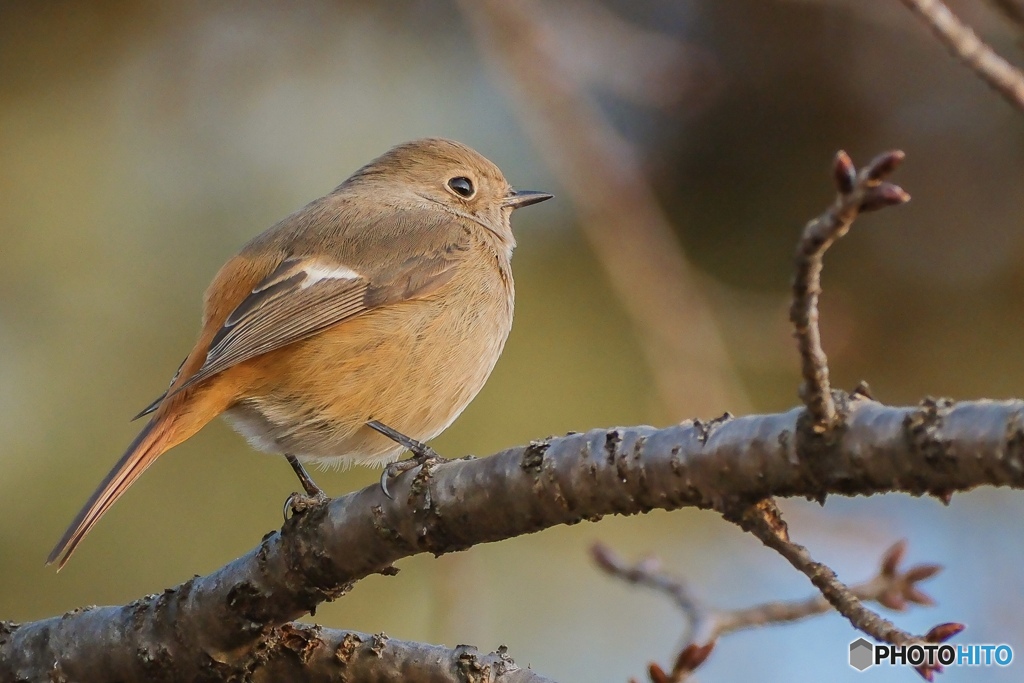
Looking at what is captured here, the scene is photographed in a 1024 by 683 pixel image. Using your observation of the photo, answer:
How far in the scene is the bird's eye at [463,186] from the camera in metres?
5.42

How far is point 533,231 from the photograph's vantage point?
19.7 feet

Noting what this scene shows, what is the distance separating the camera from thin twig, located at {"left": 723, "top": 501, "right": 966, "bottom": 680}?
212 centimetres

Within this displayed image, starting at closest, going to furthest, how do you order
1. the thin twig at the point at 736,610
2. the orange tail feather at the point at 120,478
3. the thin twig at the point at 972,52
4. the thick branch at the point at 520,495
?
the thick branch at the point at 520,495
the thin twig at the point at 972,52
the thin twig at the point at 736,610
the orange tail feather at the point at 120,478

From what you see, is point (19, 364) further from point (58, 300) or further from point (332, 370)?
point (332, 370)

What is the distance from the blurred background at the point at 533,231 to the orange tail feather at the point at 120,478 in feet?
4.97

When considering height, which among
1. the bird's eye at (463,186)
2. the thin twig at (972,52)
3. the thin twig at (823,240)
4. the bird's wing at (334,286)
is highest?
the bird's eye at (463,186)

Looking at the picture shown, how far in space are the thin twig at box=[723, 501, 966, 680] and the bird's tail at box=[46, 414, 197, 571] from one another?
211 centimetres

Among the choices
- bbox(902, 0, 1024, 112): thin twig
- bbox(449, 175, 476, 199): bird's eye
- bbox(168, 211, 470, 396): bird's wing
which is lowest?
bbox(902, 0, 1024, 112): thin twig

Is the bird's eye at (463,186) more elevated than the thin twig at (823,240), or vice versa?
the bird's eye at (463,186)

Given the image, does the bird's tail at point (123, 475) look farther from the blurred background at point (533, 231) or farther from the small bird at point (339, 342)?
the blurred background at point (533, 231)

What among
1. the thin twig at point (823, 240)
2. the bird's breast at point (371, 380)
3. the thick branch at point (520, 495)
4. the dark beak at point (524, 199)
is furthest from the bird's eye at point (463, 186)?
the thin twig at point (823, 240)

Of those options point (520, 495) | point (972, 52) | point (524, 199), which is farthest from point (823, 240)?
point (524, 199)

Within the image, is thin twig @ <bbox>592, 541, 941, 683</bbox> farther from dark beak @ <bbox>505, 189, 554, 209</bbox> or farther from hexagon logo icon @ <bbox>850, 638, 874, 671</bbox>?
dark beak @ <bbox>505, 189, 554, 209</bbox>

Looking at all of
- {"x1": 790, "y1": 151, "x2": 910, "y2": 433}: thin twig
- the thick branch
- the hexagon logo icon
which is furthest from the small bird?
{"x1": 790, "y1": 151, "x2": 910, "y2": 433}: thin twig
